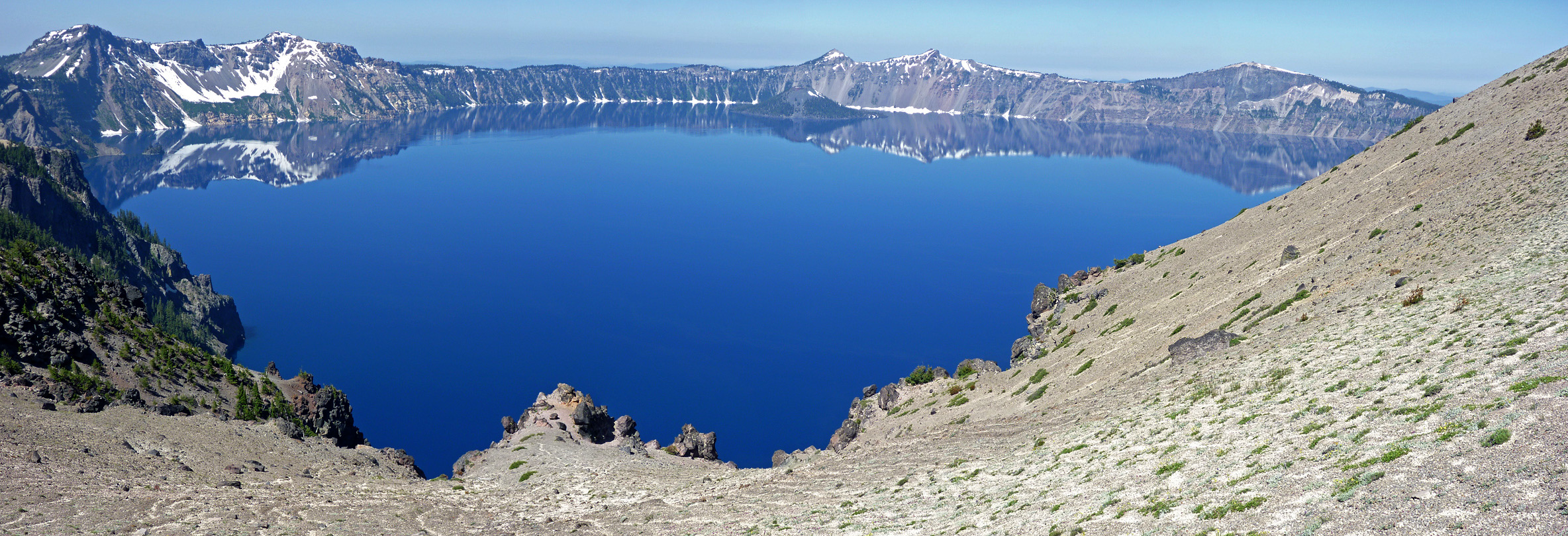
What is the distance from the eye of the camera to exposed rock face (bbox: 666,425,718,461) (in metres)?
81.4

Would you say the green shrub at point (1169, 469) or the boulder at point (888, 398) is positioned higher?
the boulder at point (888, 398)

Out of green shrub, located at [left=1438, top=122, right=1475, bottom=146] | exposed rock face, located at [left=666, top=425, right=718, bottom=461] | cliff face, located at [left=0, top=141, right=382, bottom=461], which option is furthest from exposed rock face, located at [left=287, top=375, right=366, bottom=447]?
green shrub, located at [left=1438, top=122, right=1475, bottom=146]

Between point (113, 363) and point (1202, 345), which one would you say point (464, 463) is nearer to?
point (113, 363)

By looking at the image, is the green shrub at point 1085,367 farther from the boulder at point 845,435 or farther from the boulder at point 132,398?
the boulder at point 132,398

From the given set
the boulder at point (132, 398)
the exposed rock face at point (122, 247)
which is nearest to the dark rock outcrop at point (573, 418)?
the boulder at point (132, 398)

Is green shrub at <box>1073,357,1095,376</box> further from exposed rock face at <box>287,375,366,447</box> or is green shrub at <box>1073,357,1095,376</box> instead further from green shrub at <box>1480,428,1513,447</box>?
exposed rock face at <box>287,375,366,447</box>

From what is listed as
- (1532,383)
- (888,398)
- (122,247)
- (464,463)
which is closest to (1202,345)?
(1532,383)

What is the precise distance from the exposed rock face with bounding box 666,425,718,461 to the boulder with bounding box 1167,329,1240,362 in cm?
4762

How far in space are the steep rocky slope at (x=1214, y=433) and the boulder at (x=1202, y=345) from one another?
0.18 m

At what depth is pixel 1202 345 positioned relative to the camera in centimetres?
4734

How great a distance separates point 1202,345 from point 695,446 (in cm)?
5117

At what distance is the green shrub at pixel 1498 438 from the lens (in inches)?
866

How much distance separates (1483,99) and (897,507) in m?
84.4

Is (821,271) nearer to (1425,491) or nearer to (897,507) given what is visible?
(897,507)
